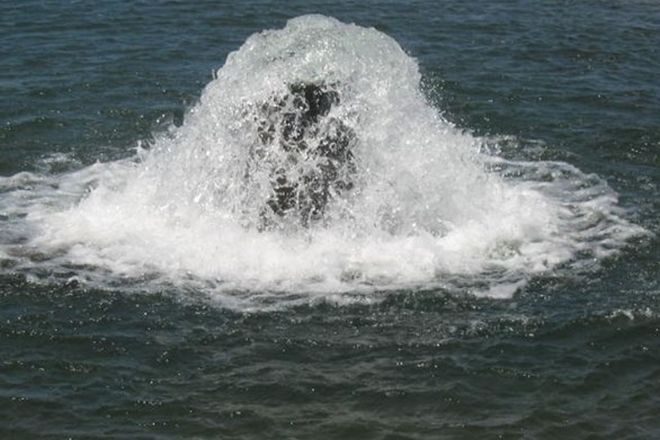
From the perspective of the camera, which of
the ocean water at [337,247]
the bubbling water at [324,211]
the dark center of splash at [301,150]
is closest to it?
the ocean water at [337,247]

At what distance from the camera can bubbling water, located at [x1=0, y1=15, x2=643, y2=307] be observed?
1459 centimetres

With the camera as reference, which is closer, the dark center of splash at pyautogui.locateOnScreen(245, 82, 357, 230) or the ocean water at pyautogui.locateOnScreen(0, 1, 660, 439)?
the ocean water at pyautogui.locateOnScreen(0, 1, 660, 439)

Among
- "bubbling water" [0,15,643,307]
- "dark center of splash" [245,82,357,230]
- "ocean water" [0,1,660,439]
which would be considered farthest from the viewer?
"dark center of splash" [245,82,357,230]

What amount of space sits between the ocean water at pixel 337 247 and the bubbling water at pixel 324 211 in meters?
0.04

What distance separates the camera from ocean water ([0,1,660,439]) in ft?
38.3

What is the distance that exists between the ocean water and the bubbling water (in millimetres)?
40

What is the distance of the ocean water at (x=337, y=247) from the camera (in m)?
11.7

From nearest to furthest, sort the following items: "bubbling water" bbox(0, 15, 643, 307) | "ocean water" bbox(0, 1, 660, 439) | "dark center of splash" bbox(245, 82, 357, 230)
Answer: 1. "ocean water" bbox(0, 1, 660, 439)
2. "bubbling water" bbox(0, 15, 643, 307)
3. "dark center of splash" bbox(245, 82, 357, 230)

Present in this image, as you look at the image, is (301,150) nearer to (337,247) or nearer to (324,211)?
(324,211)

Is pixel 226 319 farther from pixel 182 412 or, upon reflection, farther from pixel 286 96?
pixel 286 96

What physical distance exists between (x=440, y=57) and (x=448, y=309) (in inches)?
436

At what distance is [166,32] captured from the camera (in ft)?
82.4

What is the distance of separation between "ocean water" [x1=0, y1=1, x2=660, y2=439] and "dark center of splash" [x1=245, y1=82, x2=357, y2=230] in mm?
A: 98

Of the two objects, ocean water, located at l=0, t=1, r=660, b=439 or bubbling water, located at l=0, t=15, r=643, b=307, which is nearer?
ocean water, located at l=0, t=1, r=660, b=439
